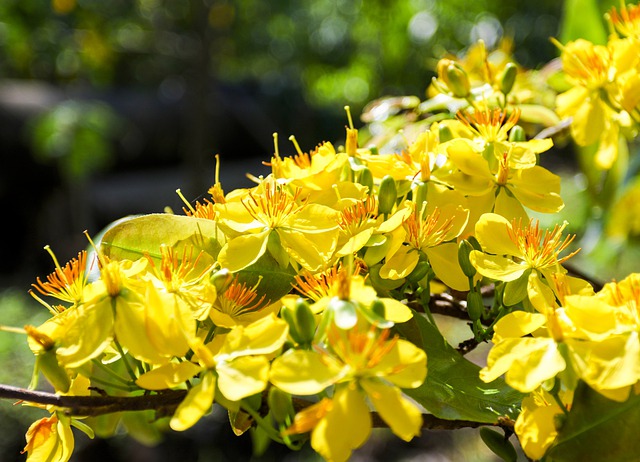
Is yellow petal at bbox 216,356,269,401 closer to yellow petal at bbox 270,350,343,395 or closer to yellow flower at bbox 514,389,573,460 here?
yellow petal at bbox 270,350,343,395

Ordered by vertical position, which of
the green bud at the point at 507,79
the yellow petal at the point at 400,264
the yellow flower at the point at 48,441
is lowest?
the yellow flower at the point at 48,441

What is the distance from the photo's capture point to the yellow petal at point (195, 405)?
31cm

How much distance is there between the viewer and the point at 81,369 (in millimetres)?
363

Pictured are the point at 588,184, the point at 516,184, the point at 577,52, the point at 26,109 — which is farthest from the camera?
the point at 26,109

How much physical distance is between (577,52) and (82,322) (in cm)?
41

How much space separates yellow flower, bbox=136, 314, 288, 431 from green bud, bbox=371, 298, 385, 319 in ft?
0.14

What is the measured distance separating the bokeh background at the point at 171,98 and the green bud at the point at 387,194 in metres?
1.91

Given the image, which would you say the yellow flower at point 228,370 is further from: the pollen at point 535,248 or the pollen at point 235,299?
the pollen at point 535,248

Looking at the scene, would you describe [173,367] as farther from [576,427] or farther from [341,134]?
[341,134]

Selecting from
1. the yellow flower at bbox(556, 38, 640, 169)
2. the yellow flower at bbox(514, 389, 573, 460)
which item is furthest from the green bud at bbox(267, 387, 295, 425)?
the yellow flower at bbox(556, 38, 640, 169)

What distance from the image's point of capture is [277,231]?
0.40 metres

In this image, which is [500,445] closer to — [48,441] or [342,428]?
[342,428]

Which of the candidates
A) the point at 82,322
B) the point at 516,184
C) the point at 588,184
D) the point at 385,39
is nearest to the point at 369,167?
the point at 516,184

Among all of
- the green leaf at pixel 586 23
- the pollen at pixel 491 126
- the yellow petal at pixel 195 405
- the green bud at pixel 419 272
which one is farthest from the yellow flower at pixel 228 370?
the green leaf at pixel 586 23
